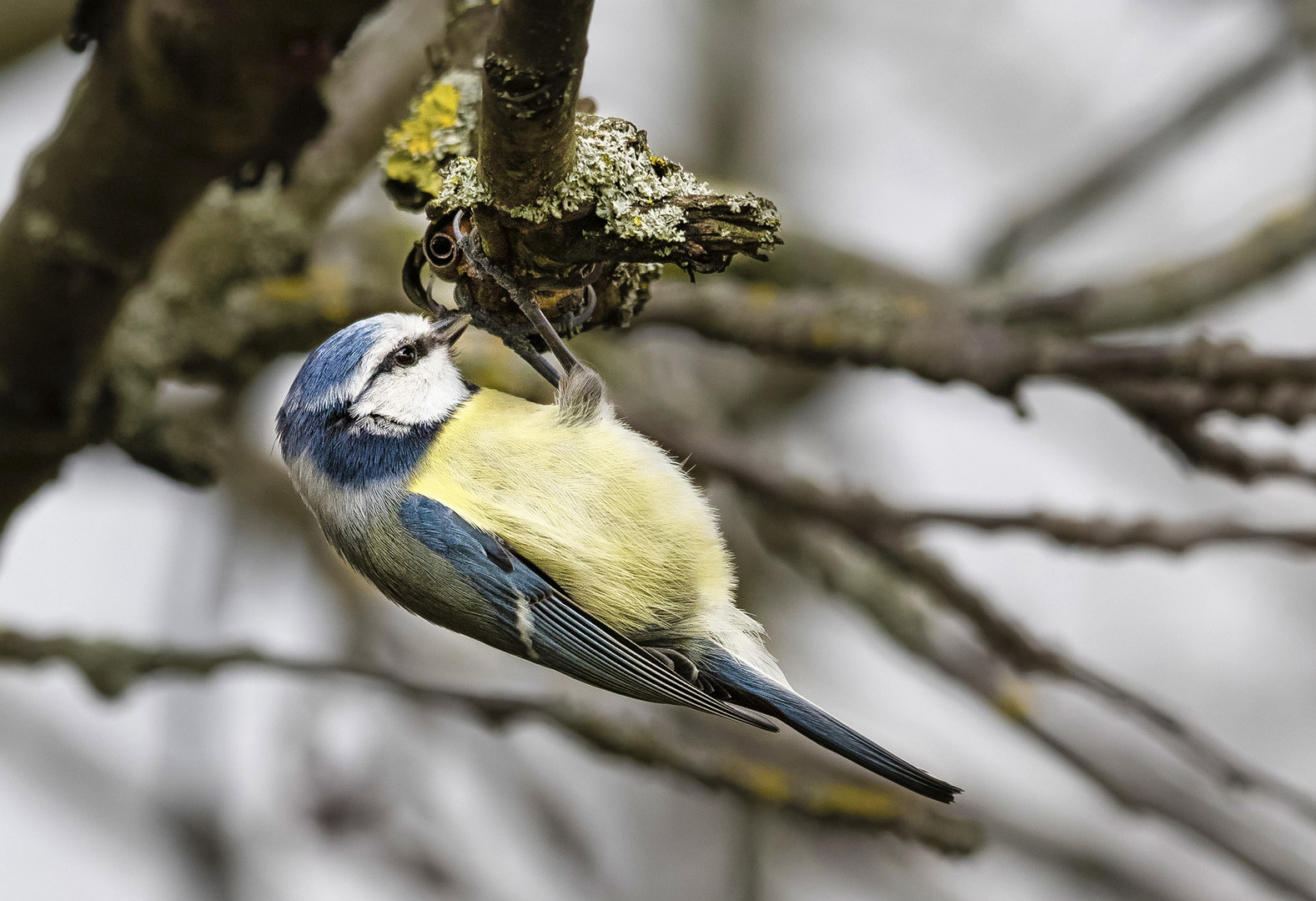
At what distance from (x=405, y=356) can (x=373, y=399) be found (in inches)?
3.3

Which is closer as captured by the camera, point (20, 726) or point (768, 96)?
point (20, 726)

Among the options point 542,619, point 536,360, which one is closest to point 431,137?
point 536,360

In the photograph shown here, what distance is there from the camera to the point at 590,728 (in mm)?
1935

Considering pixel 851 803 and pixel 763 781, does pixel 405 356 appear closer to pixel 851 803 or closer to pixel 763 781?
pixel 763 781

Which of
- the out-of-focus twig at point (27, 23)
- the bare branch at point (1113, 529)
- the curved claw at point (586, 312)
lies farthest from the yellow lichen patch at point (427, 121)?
the out-of-focus twig at point (27, 23)

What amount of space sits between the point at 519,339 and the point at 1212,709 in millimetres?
4396

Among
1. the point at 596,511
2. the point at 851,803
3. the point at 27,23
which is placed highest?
the point at 27,23

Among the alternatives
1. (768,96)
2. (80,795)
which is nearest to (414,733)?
(80,795)

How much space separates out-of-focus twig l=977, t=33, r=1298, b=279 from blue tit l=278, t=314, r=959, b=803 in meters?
2.09

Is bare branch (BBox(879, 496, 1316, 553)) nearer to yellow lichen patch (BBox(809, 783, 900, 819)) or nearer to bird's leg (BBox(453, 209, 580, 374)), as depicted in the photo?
yellow lichen patch (BBox(809, 783, 900, 819))

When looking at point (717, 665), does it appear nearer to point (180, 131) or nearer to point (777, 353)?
point (777, 353)

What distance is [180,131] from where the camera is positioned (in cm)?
143

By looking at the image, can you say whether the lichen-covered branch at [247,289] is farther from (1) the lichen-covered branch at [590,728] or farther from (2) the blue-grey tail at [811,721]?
A: (2) the blue-grey tail at [811,721]

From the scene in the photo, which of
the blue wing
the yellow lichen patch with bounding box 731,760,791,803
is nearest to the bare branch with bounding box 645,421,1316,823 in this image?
the yellow lichen patch with bounding box 731,760,791,803
